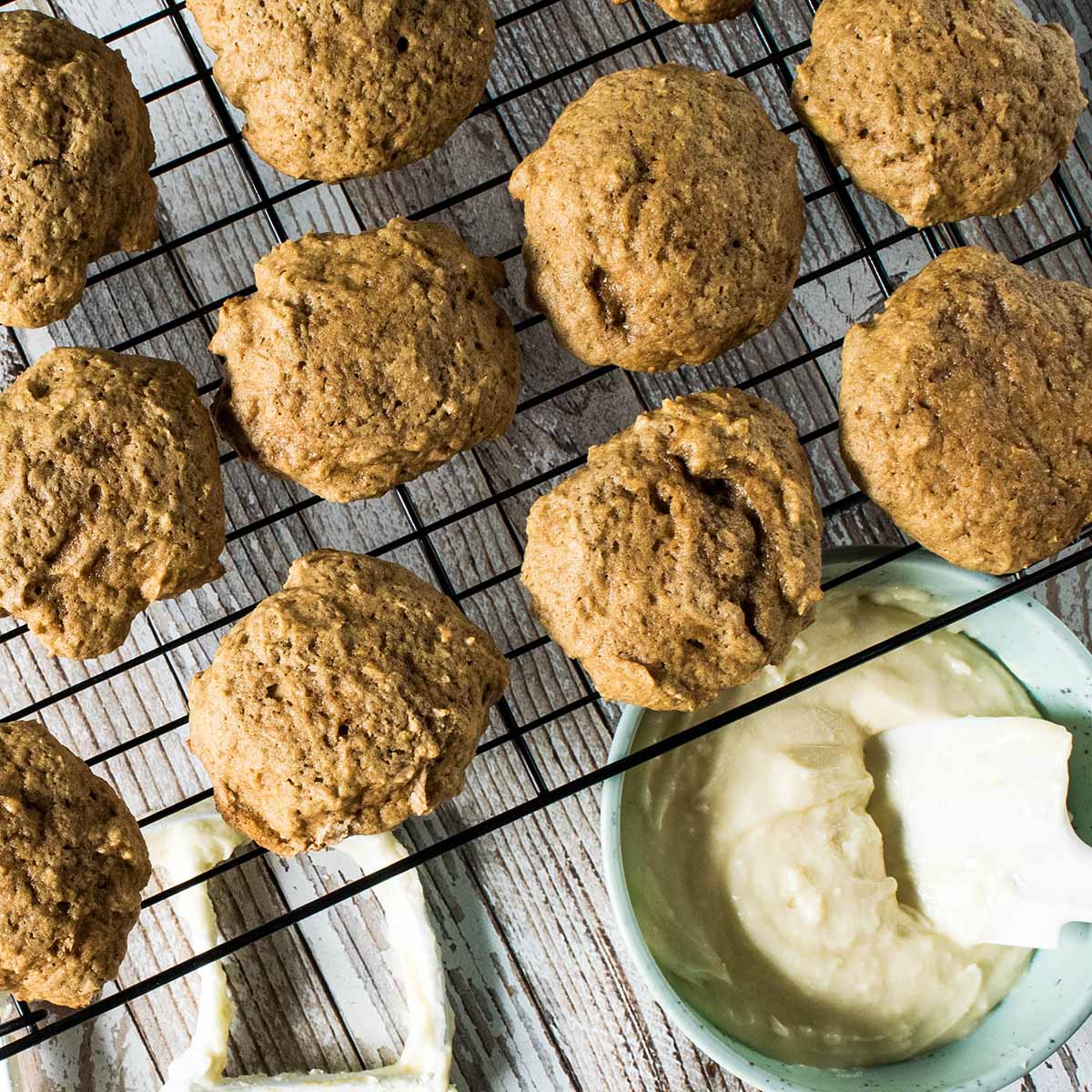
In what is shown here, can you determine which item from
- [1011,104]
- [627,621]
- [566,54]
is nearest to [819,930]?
[627,621]

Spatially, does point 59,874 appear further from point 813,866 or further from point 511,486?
point 813,866

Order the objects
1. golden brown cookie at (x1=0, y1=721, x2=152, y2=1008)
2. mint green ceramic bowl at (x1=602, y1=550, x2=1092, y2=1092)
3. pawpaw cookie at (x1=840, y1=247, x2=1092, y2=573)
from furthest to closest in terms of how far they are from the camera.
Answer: mint green ceramic bowl at (x1=602, y1=550, x2=1092, y2=1092) → pawpaw cookie at (x1=840, y1=247, x2=1092, y2=573) → golden brown cookie at (x1=0, y1=721, x2=152, y2=1008)

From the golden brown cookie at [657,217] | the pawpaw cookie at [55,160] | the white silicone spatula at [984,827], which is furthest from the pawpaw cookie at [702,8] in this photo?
the white silicone spatula at [984,827]

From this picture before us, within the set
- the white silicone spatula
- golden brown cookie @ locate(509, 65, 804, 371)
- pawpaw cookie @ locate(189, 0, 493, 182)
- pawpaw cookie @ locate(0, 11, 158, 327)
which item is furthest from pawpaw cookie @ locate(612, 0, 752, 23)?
the white silicone spatula

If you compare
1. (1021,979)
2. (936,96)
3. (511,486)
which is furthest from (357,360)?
(1021,979)

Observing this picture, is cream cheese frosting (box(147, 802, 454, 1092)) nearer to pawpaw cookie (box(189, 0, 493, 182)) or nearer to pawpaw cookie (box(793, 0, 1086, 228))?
pawpaw cookie (box(189, 0, 493, 182))

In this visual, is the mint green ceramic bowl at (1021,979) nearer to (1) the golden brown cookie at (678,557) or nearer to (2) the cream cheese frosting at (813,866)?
(2) the cream cheese frosting at (813,866)
